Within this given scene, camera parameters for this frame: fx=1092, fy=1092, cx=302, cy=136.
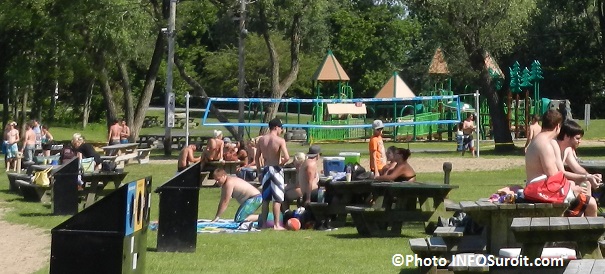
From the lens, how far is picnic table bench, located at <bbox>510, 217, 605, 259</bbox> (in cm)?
844

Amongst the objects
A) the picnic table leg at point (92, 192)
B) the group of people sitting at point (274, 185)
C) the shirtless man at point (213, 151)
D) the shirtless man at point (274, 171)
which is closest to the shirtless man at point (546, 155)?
the group of people sitting at point (274, 185)

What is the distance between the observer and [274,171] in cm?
1548

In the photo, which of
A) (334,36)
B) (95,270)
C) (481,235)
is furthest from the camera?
(334,36)

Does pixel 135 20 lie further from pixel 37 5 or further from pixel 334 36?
pixel 334 36

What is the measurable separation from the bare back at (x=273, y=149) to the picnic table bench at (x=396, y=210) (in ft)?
6.17

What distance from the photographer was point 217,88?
7331 centimetres

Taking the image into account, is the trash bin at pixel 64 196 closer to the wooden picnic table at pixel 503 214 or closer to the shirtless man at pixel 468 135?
the wooden picnic table at pixel 503 214

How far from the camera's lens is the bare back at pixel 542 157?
9672 mm

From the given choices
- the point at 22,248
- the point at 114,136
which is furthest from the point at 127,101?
the point at 22,248

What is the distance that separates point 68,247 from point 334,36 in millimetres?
72221

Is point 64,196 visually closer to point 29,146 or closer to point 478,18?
point 29,146

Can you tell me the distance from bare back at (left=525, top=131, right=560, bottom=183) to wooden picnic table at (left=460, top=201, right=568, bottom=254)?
1.42ft

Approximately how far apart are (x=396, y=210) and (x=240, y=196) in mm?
3029

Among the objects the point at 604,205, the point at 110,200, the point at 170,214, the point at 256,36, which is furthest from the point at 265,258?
the point at 256,36
